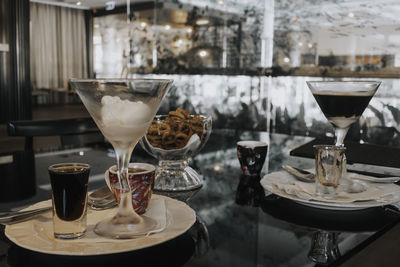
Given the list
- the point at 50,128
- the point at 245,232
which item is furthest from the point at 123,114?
the point at 50,128

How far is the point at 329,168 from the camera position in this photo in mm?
734

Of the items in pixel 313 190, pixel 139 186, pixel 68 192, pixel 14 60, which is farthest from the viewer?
pixel 14 60

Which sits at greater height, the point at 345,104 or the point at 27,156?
the point at 345,104

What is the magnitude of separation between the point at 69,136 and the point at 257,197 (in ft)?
3.88

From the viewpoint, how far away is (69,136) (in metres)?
1.76

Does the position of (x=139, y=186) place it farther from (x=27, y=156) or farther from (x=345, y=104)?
(x=27, y=156)

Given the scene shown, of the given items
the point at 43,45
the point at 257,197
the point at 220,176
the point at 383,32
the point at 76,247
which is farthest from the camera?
the point at 43,45

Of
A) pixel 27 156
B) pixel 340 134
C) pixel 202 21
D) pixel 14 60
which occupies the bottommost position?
pixel 27 156

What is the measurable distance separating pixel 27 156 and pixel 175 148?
0.58m

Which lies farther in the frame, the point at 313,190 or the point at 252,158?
the point at 252,158

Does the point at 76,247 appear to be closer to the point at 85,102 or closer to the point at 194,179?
the point at 85,102

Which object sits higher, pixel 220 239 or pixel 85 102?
pixel 85 102

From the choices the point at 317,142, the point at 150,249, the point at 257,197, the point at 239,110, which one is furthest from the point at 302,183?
the point at 239,110

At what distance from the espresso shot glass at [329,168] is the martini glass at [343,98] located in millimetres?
124
